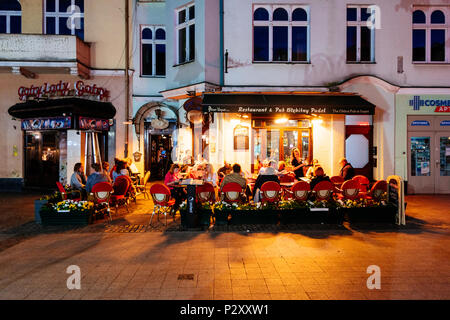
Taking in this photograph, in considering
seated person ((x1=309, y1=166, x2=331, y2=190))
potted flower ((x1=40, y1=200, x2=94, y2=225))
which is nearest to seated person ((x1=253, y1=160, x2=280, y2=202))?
seated person ((x1=309, y1=166, x2=331, y2=190))

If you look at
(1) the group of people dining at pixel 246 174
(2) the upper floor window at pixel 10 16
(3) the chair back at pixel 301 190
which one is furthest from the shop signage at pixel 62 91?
(3) the chair back at pixel 301 190

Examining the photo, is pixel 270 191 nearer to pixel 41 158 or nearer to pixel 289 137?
pixel 289 137

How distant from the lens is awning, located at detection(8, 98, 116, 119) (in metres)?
12.2

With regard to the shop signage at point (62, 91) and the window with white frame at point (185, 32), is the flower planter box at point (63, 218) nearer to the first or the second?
the window with white frame at point (185, 32)

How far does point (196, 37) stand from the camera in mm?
11211

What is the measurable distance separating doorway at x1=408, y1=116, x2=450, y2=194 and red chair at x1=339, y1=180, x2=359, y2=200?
18.5ft

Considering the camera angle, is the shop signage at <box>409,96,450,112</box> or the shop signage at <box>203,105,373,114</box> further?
the shop signage at <box>409,96,450,112</box>

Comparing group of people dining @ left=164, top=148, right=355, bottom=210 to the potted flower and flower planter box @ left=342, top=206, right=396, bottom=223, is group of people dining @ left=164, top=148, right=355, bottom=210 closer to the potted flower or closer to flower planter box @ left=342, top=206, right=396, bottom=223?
flower planter box @ left=342, top=206, right=396, bottom=223

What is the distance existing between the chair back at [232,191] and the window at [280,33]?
20.1ft

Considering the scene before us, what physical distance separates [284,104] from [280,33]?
327 cm

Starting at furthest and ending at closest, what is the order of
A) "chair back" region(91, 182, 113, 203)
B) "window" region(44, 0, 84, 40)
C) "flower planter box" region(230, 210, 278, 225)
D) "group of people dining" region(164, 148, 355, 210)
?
"window" region(44, 0, 84, 40) → "group of people dining" region(164, 148, 355, 210) → "chair back" region(91, 182, 113, 203) → "flower planter box" region(230, 210, 278, 225)

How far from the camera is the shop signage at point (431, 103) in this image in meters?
11.8

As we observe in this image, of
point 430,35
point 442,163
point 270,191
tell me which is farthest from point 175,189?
point 430,35
